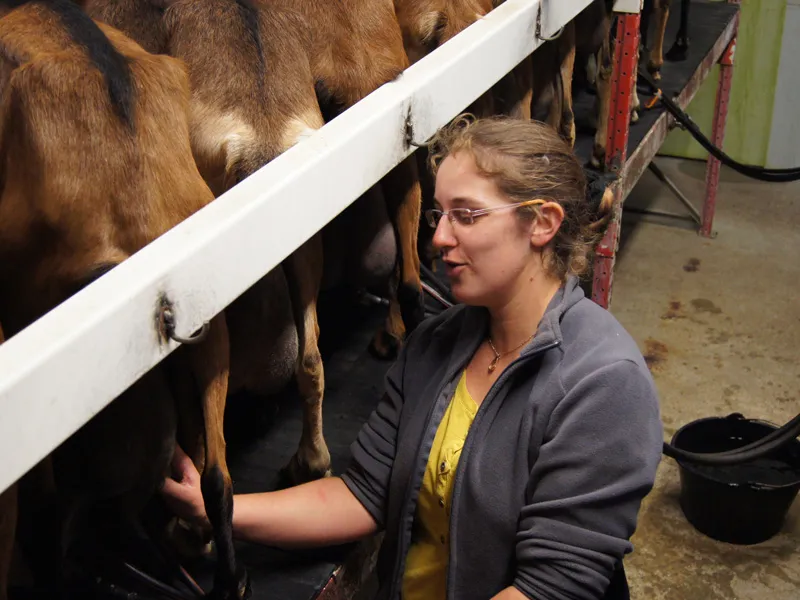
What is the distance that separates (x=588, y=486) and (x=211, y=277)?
2.39ft

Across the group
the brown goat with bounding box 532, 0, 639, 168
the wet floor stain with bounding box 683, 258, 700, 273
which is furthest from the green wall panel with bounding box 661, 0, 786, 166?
the brown goat with bounding box 532, 0, 639, 168

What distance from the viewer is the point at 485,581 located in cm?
173

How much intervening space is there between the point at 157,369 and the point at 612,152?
2.35 meters

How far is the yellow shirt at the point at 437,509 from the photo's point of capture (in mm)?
1763

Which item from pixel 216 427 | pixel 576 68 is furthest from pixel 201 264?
pixel 576 68

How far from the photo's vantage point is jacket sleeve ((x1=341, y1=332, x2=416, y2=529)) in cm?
188

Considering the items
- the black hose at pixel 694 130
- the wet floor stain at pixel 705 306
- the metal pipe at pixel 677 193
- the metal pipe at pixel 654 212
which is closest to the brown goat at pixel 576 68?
the black hose at pixel 694 130

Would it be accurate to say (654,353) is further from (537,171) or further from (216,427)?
(216,427)

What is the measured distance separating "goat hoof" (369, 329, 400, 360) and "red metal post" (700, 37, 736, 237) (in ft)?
11.2

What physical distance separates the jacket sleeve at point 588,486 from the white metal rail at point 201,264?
0.51 meters

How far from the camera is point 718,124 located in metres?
5.48

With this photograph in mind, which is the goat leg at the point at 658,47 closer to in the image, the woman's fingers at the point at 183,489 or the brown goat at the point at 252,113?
the brown goat at the point at 252,113

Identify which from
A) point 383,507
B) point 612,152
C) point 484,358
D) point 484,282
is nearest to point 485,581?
point 383,507

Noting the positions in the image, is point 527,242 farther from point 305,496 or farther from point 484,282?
point 305,496
